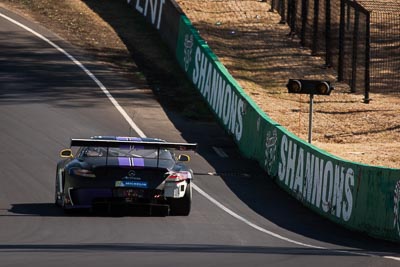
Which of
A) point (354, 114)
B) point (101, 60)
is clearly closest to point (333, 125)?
point (354, 114)

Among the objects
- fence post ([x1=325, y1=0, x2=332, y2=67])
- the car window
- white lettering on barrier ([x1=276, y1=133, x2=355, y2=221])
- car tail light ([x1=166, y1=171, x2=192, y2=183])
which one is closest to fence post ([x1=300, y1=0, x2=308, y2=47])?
fence post ([x1=325, y1=0, x2=332, y2=67])

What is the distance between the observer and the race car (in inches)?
741

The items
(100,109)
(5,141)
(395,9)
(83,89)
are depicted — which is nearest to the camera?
(5,141)

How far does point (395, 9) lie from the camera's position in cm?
4881

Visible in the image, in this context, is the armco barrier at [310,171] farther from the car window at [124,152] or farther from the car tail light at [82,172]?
the car tail light at [82,172]

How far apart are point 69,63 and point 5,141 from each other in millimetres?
10778

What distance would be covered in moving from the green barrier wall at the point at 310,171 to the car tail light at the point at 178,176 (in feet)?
10.2

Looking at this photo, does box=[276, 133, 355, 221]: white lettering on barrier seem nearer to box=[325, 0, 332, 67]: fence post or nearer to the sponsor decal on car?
the sponsor decal on car

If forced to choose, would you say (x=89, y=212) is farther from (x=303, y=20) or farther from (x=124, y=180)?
(x=303, y=20)

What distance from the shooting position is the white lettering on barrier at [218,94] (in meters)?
29.7

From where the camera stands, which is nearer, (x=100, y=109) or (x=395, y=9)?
(x=100, y=109)

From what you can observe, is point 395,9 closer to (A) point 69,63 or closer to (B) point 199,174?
(A) point 69,63

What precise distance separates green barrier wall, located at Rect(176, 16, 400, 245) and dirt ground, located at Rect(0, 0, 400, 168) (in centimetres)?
212

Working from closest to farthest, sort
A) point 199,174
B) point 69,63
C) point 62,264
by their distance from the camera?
point 62,264
point 199,174
point 69,63
